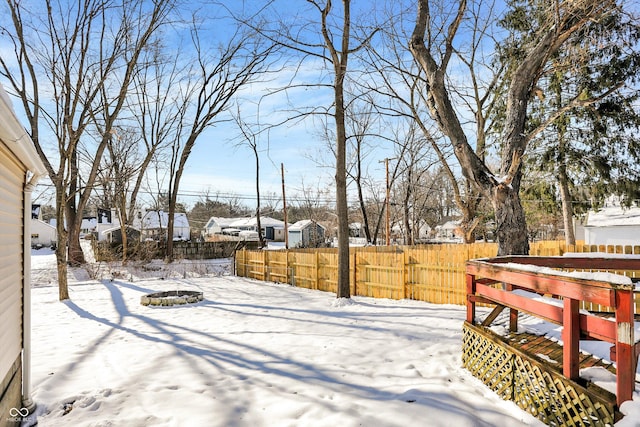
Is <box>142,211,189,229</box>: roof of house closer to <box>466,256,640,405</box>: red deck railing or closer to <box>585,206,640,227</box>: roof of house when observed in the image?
<box>585,206,640,227</box>: roof of house

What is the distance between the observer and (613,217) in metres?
16.1

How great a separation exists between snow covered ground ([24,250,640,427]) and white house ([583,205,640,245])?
12.5 m

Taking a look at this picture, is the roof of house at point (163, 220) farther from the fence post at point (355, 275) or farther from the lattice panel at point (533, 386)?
the lattice panel at point (533, 386)

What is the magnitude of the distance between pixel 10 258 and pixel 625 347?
4468mm

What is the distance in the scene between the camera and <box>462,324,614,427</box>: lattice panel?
2.32 m

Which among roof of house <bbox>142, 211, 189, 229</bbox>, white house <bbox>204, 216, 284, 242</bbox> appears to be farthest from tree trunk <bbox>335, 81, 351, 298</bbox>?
white house <bbox>204, 216, 284, 242</bbox>

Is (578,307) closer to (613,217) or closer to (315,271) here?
(315,271)

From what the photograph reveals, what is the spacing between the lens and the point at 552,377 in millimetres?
2664

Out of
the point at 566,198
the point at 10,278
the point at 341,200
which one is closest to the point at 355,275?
the point at 341,200

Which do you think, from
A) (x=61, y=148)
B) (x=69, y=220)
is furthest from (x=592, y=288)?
(x=69, y=220)

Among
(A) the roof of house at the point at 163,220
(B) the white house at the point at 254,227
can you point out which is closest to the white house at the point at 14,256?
(A) the roof of house at the point at 163,220

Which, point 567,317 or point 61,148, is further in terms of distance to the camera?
point 61,148

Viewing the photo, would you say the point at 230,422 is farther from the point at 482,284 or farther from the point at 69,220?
the point at 69,220

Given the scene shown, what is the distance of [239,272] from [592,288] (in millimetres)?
14278
